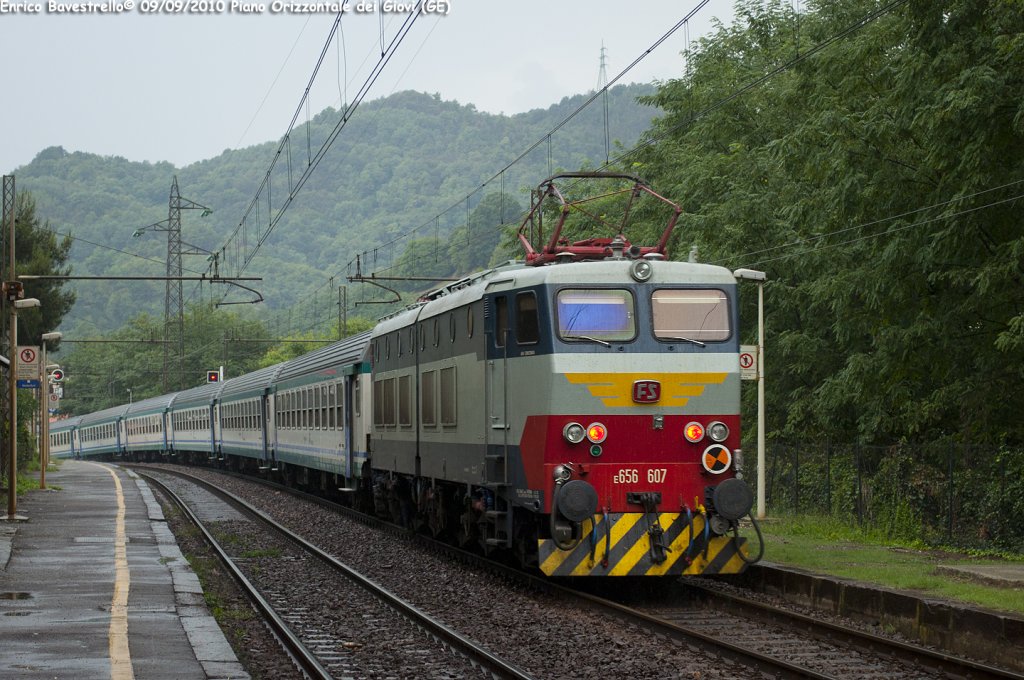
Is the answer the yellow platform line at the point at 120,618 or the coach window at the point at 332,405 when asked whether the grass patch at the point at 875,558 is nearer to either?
the yellow platform line at the point at 120,618

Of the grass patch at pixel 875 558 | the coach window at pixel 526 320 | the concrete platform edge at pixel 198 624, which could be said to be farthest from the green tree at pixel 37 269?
the coach window at pixel 526 320

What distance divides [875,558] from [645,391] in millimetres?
4178

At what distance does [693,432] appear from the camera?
45.3ft

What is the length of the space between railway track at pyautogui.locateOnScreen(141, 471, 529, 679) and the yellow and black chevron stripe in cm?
156

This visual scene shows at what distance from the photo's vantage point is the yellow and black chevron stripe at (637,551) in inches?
523

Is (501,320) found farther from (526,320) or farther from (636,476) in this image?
(636,476)

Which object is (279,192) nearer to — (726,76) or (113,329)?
(113,329)

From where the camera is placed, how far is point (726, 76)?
37.8 metres

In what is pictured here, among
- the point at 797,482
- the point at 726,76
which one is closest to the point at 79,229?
the point at 726,76

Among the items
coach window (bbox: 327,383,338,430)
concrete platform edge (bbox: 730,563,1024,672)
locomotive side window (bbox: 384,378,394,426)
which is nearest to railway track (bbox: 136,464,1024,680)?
concrete platform edge (bbox: 730,563,1024,672)

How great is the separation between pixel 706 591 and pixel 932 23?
33.1 ft

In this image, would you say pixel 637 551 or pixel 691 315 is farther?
pixel 691 315

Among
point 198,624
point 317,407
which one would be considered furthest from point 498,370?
point 317,407

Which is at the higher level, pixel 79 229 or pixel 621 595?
pixel 79 229
